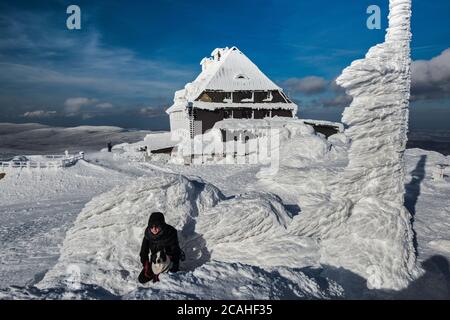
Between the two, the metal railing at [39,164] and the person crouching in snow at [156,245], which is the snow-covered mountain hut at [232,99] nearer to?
the metal railing at [39,164]

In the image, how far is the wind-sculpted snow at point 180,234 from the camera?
24.6 ft

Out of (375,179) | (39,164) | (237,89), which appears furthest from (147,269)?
(237,89)

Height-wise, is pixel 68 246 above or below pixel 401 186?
below

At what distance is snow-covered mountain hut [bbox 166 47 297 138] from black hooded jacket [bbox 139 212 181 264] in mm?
26430

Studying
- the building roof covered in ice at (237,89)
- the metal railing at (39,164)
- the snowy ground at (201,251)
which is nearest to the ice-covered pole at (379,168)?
the snowy ground at (201,251)

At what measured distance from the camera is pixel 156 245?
6.48 metres

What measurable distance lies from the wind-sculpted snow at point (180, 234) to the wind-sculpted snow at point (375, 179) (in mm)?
939

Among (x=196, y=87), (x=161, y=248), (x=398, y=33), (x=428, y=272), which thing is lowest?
(x=428, y=272)

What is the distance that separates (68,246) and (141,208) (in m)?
2.12

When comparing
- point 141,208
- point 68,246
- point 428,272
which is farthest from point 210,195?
point 428,272

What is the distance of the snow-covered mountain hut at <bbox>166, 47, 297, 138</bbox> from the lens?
33031 mm

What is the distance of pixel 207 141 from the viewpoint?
97.7 ft
